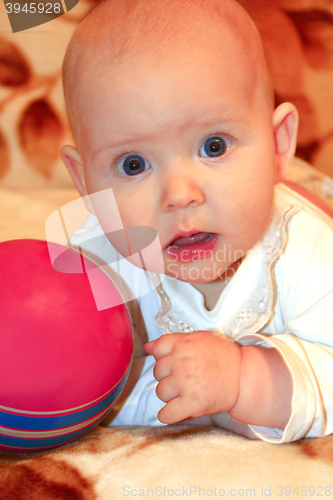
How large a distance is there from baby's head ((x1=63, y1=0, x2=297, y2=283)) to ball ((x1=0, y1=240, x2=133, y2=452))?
0.14 m

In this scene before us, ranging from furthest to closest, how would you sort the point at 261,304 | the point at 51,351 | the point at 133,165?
1. the point at 261,304
2. the point at 133,165
3. the point at 51,351

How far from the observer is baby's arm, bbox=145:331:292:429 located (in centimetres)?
62

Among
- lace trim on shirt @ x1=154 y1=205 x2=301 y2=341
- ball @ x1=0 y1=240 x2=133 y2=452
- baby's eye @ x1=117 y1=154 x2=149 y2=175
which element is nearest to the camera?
ball @ x1=0 y1=240 x2=133 y2=452

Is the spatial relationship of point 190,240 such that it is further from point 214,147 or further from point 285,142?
point 285,142

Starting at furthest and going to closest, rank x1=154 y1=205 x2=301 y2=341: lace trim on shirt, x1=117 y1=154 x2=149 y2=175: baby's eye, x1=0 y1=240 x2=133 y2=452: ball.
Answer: x1=154 y1=205 x2=301 y2=341: lace trim on shirt < x1=117 y1=154 x2=149 y2=175: baby's eye < x1=0 y1=240 x2=133 y2=452: ball

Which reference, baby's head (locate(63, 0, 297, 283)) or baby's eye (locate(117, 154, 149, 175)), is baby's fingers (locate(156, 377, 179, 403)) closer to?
baby's head (locate(63, 0, 297, 283))

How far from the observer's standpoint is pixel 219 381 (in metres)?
0.63

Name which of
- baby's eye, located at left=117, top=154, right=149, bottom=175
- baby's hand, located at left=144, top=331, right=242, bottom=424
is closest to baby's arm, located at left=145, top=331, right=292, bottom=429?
baby's hand, located at left=144, top=331, right=242, bottom=424

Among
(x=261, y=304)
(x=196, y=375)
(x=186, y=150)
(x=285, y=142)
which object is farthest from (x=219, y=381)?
(x=285, y=142)

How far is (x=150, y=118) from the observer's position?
0.60 meters

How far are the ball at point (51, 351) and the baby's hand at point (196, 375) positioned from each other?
0.06 m

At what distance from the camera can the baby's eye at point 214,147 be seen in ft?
2.09

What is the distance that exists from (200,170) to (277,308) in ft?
1.05

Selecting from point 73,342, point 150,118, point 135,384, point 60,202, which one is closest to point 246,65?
Result: point 150,118
